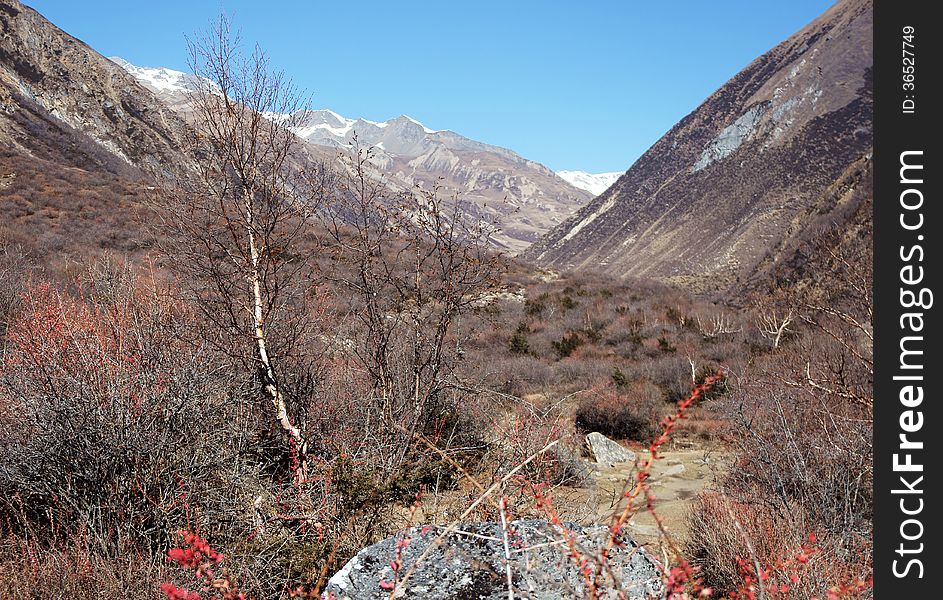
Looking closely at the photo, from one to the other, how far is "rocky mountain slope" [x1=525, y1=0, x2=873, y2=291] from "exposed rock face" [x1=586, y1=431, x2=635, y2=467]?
94.1 ft

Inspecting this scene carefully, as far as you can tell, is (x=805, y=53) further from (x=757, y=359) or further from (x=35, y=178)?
(x=35, y=178)

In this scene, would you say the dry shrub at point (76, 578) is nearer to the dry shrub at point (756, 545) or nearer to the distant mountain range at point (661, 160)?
the distant mountain range at point (661, 160)

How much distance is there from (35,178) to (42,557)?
91.1 ft

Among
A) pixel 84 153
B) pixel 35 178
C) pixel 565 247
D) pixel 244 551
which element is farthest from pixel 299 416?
pixel 565 247

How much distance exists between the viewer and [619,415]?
10.5 meters

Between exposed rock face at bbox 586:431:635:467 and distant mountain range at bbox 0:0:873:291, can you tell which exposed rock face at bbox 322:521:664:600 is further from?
exposed rock face at bbox 586:431:635:467

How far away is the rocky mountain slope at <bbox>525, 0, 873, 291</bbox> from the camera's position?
51.5 metres

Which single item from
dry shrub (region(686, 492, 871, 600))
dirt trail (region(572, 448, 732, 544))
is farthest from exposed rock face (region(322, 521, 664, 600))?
dirt trail (region(572, 448, 732, 544))

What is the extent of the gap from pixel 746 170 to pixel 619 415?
61.5 metres

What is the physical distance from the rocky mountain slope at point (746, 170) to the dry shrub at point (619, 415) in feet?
86.8

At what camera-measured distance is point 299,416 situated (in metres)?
6.03

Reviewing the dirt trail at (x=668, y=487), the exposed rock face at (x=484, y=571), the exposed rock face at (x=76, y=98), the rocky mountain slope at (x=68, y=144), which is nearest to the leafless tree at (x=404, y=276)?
the rocky mountain slope at (x=68, y=144)

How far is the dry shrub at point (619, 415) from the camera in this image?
34.0ft
